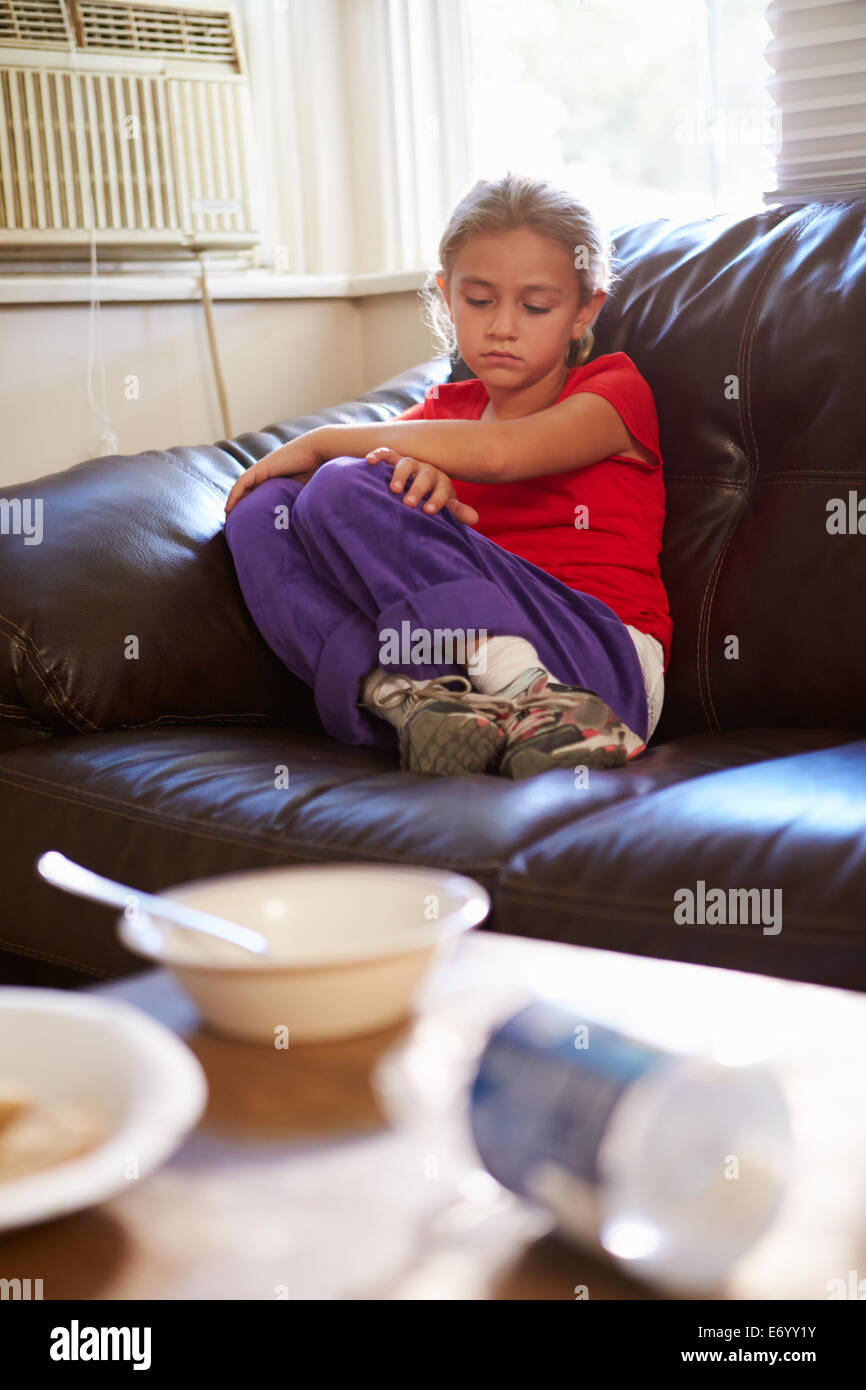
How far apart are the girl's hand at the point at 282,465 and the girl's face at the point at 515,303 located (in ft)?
0.79

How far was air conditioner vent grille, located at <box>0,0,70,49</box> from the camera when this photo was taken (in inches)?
90.4

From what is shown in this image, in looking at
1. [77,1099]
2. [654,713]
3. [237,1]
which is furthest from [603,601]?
[237,1]

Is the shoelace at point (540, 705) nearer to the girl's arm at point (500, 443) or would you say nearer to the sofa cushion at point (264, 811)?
the sofa cushion at point (264, 811)

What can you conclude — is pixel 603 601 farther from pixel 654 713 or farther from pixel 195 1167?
pixel 195 1167

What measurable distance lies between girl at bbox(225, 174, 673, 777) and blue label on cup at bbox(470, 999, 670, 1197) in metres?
0.82

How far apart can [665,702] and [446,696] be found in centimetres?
37

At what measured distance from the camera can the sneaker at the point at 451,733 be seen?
1322 mm

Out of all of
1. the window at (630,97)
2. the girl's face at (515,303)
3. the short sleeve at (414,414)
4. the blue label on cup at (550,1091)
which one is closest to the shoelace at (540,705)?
the girl's face at (515,303)

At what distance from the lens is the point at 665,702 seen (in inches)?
64.4

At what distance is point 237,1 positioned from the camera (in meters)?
2.62

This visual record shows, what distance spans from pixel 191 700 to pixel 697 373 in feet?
2.40

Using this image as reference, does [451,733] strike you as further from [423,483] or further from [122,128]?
[122,128]

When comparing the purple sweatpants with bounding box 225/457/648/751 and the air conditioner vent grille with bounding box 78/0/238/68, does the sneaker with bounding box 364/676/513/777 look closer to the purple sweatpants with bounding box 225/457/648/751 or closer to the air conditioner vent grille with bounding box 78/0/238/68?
the purple sweatpants with bounding box 225/457/648/751

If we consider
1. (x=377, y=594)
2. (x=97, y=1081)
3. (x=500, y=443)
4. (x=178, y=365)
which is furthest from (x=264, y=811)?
(x=178, y=365)
